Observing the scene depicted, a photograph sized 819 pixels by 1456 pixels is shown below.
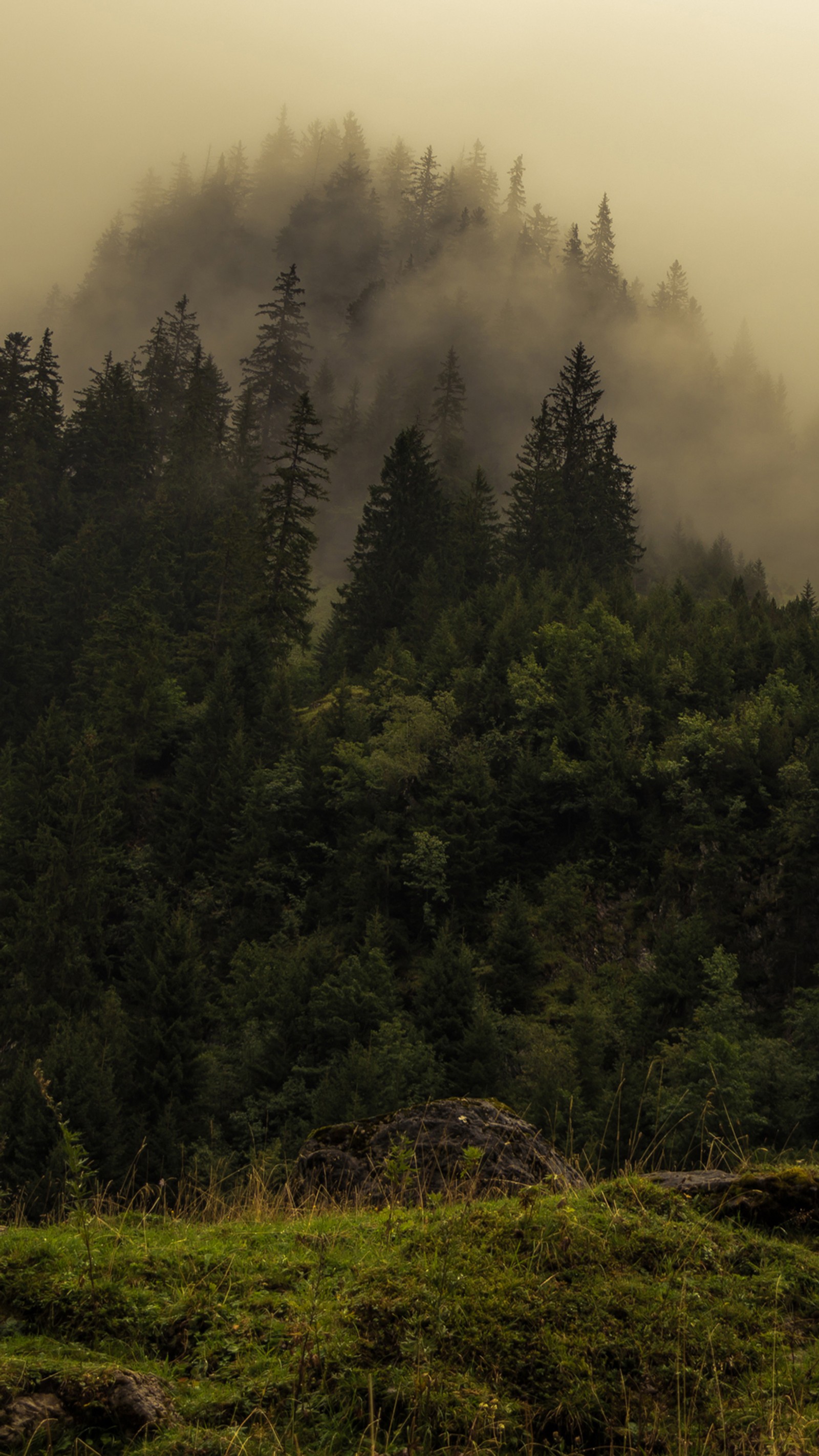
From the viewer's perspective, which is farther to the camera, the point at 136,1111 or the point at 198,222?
the point at 198,222

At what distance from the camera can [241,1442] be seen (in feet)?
9.96

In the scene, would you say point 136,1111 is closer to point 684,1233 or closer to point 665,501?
point 684,1233

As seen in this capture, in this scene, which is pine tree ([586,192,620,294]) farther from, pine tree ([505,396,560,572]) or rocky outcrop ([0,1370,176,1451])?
rocky outcrop ([0,1370,176,1451])

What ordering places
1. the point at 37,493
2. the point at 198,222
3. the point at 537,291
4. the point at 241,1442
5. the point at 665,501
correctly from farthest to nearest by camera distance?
the point at 198,222, the point at 537,291, the point at 665,501, the point at 37,493, the point at 241,1442

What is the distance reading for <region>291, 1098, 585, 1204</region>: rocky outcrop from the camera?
612cm

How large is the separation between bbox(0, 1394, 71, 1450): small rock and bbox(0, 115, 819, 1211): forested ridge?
318 cm

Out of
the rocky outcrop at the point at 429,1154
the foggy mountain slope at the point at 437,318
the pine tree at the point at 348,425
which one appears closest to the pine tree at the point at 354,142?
the foggy mountain slope at the point at 437,318

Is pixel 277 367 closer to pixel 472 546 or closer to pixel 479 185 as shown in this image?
pixel 472 546

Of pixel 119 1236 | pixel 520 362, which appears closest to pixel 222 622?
pixel 119 1236

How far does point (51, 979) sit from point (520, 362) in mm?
95891

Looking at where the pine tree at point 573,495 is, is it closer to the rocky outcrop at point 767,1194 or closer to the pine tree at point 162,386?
the pine tree at point 162,386

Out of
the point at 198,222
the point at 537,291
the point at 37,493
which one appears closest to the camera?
the point at 37,493

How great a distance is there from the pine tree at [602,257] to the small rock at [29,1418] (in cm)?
13777

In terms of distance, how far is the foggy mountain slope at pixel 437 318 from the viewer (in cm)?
9525
